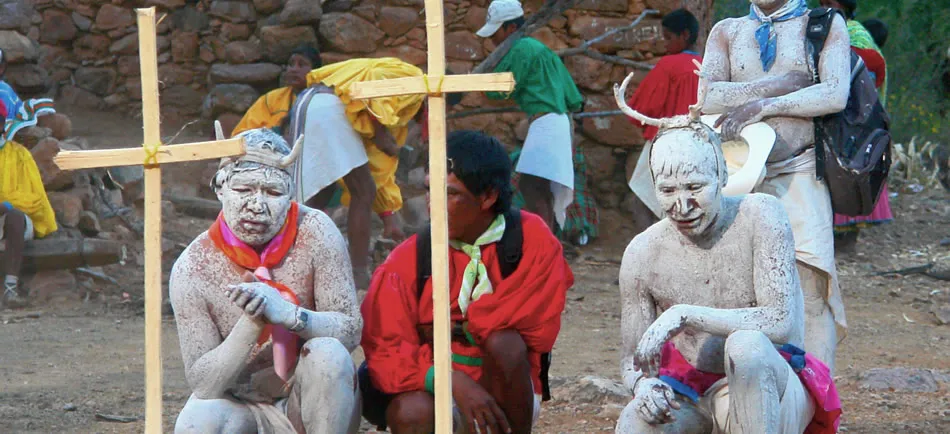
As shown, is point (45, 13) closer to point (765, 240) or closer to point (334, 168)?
point (334, 168)

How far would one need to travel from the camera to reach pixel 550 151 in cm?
838

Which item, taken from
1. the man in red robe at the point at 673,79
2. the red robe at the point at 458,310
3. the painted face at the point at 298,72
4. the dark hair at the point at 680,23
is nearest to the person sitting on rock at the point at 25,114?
the painted face at the point at 298,72

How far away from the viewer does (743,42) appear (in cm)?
469

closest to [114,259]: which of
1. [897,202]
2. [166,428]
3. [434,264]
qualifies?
[166,428]

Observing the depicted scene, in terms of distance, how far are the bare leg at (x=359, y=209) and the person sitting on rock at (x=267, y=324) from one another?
4.07m

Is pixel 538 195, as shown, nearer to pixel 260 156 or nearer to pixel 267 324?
pixel 260 156

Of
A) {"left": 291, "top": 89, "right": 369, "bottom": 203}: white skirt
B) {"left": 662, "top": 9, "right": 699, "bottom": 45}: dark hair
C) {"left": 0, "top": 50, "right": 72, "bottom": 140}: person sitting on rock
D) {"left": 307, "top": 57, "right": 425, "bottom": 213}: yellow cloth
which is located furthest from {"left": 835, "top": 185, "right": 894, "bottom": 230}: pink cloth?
{"left": 0, "top": 50, "right": 72, "bottom": 140}: person sitting on rock

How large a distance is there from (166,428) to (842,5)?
176 inches

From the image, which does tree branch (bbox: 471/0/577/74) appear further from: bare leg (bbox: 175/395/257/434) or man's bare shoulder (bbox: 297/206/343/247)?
bare leg (bbox: 175/395/257/434)

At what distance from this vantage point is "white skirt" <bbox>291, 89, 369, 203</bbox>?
761 cm

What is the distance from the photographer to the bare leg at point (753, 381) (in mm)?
3311

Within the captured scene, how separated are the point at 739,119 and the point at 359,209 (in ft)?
12.3

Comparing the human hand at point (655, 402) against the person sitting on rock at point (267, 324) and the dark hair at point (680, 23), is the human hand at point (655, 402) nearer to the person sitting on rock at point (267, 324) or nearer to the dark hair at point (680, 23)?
the person sitting on rock at point (267, 324)

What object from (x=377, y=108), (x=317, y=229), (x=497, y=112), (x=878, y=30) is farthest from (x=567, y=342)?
(x=878, y=30)
